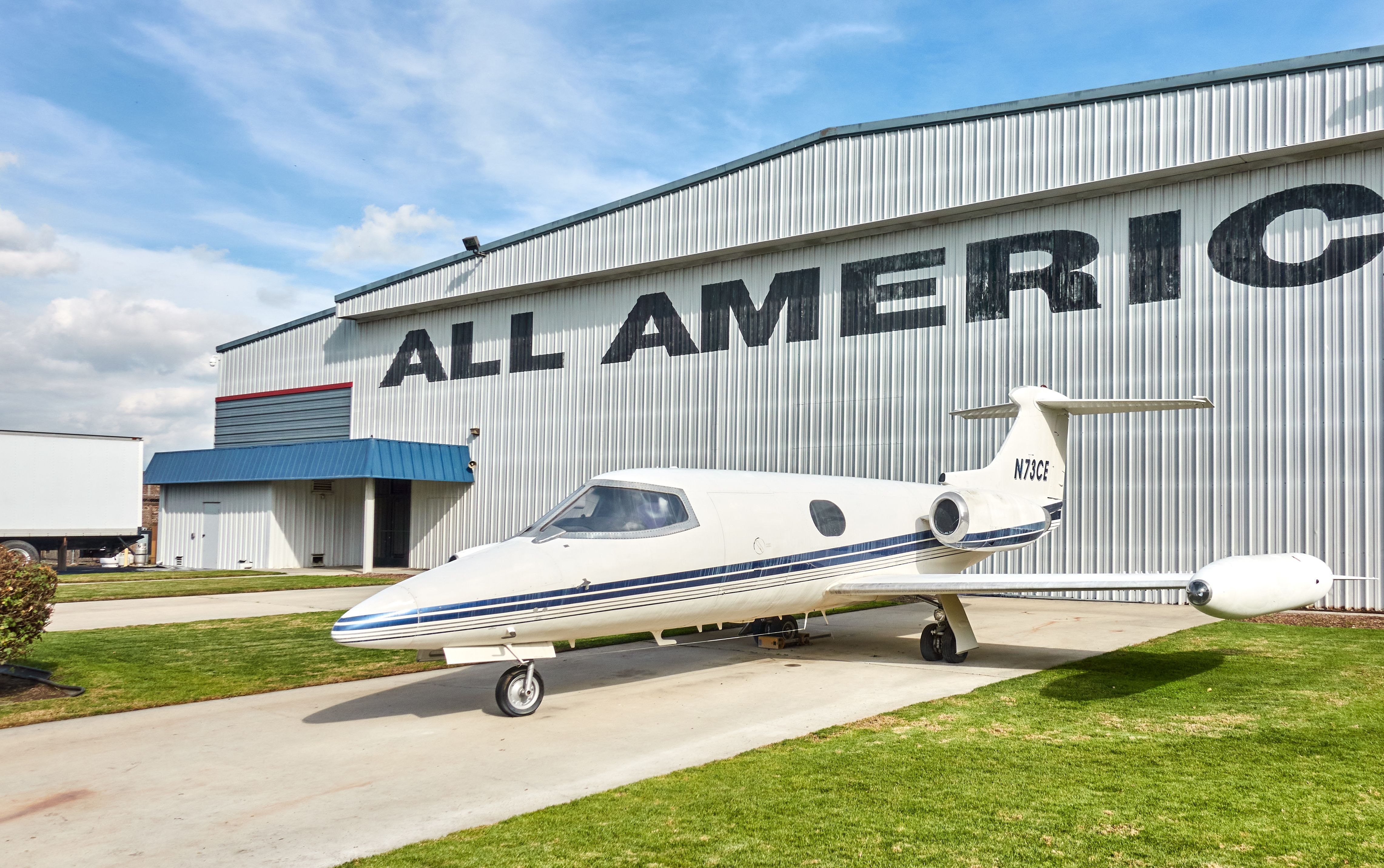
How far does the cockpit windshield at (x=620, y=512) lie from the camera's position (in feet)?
32.0

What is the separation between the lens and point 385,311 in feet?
111

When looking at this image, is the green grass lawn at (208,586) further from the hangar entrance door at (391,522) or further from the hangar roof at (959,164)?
the hangar roof at (959,164)

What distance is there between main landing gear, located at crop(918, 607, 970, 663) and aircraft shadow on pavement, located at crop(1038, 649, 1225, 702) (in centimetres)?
143

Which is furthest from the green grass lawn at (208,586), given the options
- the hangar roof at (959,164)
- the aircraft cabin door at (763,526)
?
the aircraft cabin door at (763,526)

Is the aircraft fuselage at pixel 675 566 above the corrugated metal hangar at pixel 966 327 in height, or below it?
below

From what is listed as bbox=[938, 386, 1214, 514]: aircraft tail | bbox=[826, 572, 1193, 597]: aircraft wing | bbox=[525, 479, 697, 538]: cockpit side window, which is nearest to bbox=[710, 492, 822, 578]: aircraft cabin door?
bbox=[525, 479, 697, 538]: cockpit side window

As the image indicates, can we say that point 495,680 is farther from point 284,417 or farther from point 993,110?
point 284,417

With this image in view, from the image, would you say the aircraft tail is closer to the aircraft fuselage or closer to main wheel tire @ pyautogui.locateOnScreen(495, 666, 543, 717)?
the aircraft fuselage

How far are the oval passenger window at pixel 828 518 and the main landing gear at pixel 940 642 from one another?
184 centimetres

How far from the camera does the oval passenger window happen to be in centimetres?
1199

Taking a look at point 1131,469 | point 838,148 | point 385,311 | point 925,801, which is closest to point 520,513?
point 385,311

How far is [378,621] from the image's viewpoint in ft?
26.7

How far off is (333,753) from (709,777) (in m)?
3.32

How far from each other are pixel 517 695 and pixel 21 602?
555cm
